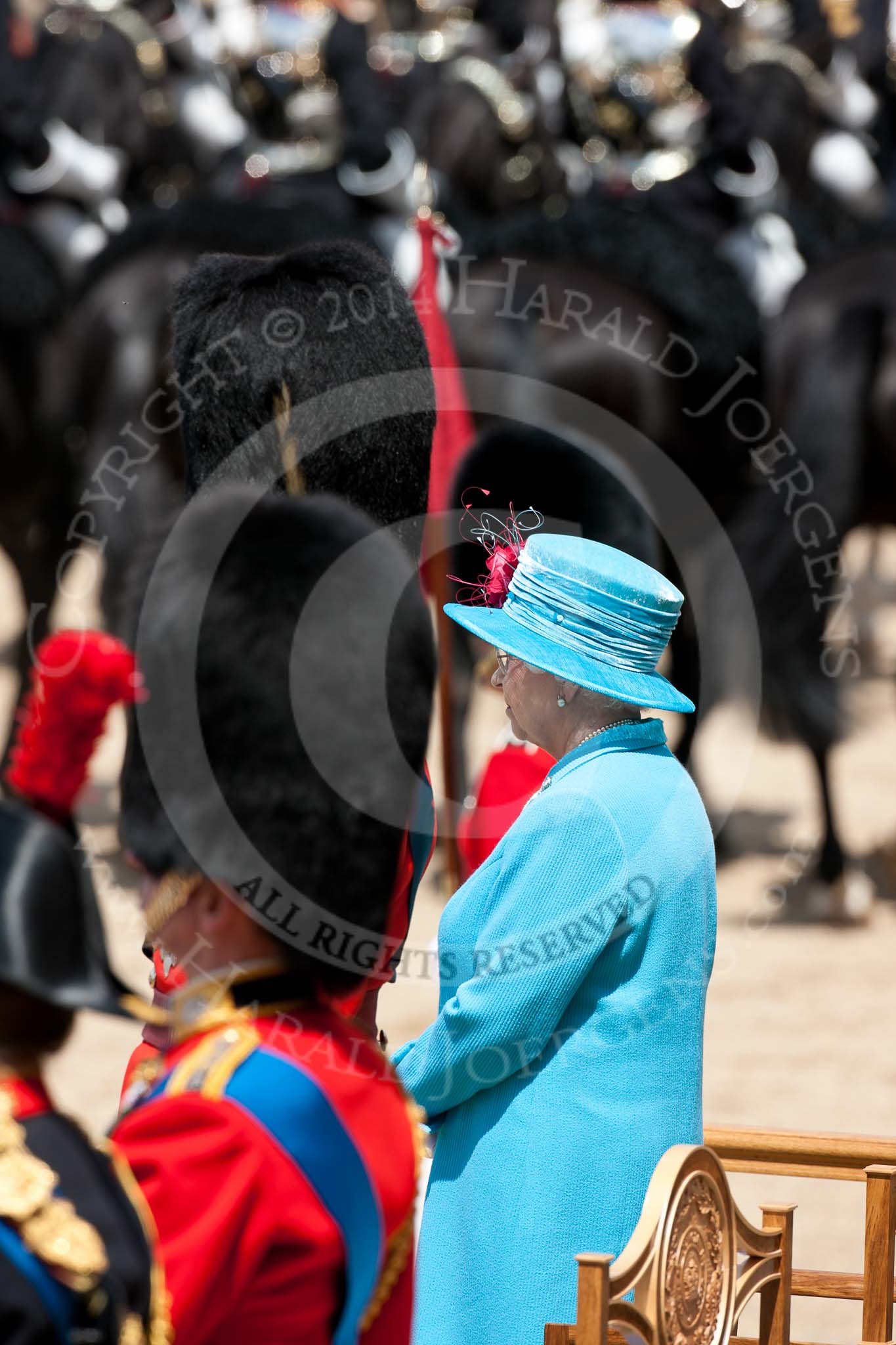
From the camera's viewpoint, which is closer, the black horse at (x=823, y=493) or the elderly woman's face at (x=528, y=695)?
the elderly woman's face at (x=528, y=695)

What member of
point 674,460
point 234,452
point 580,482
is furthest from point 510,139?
point 234,452

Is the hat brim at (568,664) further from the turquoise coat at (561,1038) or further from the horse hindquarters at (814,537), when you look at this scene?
the horse hindquarters at (814,537)

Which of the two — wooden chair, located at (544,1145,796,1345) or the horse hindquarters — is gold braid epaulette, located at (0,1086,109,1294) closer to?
wooden chair, located at (544,1145,796,1345)

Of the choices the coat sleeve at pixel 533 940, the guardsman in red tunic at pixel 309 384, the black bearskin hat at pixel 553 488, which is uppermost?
the black bearskin hat at pixel 553 488

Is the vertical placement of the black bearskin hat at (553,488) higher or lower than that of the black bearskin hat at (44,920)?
higher

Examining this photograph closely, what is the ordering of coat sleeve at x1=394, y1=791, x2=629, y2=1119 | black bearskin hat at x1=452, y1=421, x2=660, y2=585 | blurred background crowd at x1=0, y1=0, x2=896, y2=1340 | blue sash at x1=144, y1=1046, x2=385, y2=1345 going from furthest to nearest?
blurred background crowd at x1=0, y1=0, x2=896, y2=1340
black bearskin hat at x1=452, y1=421, x2=660, y2=585
coat sleeve at x1=394, y1=791, x2=629, y2=1119
blue sash at x1=144, y1=1046, x2=385, y2=1345

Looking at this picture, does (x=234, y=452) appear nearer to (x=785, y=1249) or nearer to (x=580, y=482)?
(x=785, y=1249)

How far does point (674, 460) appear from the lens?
5.95 metres

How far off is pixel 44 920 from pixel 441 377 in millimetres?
3244

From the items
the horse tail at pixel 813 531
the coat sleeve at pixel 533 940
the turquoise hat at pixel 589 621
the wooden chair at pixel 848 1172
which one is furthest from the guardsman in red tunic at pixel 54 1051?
the horse tail at pixel 813 531

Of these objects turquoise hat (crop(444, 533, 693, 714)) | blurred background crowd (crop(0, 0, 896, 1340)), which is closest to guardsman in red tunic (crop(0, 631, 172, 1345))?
turquoise hat (crop(444, 533, 693, 714))

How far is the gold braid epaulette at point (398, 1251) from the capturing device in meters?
1.29

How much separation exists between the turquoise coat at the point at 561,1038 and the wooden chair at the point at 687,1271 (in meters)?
0.11

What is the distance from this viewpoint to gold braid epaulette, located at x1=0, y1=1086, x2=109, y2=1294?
1068mm
